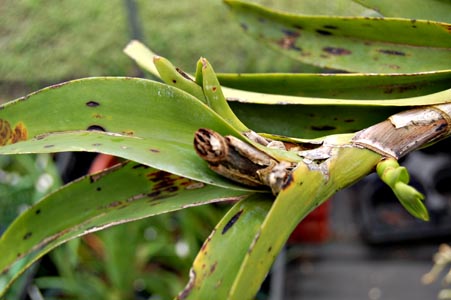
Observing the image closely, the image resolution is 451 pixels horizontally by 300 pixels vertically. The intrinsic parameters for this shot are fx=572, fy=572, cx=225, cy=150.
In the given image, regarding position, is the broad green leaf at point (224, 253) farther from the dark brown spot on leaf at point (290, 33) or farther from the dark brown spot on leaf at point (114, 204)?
the dark brown spot on leaf at point (290, 33)

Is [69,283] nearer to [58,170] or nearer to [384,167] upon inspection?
[58,170]

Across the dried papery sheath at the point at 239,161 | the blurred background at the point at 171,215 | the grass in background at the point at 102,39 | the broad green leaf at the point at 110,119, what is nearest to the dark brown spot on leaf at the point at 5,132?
the broad green leaf at the point at 110,119

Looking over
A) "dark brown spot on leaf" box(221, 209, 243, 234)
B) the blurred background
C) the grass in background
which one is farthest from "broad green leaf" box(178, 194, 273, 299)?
the grass in background

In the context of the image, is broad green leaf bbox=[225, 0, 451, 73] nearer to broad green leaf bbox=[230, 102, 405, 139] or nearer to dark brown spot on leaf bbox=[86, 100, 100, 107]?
broad green leaf bbox=[230, 102, 405, 139]

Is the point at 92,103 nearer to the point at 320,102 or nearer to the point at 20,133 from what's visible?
the point at 20,133

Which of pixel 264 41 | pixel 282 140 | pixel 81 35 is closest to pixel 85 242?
pixel 81 35

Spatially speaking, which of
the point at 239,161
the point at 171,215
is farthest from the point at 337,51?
the point at 171,215
